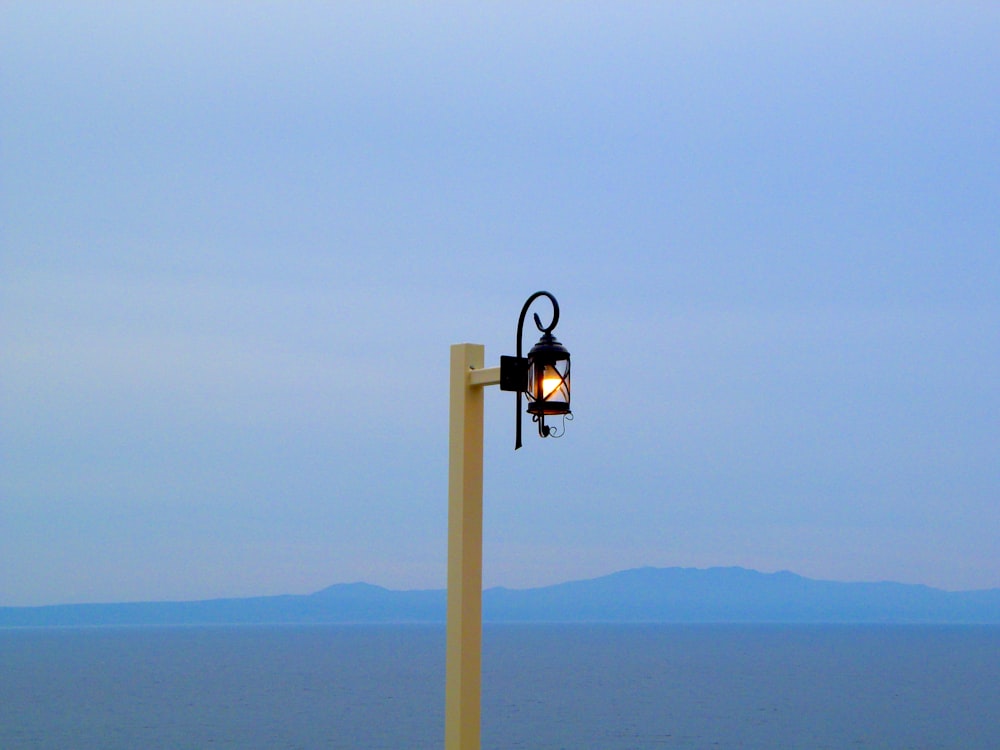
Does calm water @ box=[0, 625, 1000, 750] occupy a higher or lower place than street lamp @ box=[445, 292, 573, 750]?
lower

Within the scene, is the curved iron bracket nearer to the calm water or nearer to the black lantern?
the black lantern

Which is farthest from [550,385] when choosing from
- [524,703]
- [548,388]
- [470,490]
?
[524,703]

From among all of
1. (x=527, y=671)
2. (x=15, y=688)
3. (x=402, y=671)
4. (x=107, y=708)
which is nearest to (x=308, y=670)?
(x=402, y=671)

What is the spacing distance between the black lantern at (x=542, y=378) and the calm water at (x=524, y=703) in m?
33.6

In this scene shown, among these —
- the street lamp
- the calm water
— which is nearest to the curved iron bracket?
the street lamp

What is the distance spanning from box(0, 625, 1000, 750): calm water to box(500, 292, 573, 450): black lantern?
33.6 metres

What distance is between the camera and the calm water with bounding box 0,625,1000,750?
39.1m

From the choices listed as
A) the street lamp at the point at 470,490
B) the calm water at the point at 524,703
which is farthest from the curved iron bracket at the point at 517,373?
the calm water at the point at 524,703

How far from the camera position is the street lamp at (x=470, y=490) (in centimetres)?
459

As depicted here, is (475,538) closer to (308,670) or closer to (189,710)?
(189,710)

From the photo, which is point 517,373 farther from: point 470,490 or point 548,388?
point 470,490

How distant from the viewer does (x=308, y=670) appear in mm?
73812

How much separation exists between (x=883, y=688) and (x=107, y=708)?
36.3 metres

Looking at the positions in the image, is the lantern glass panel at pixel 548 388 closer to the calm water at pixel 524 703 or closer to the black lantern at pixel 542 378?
the black lantern at pixel 542 378
